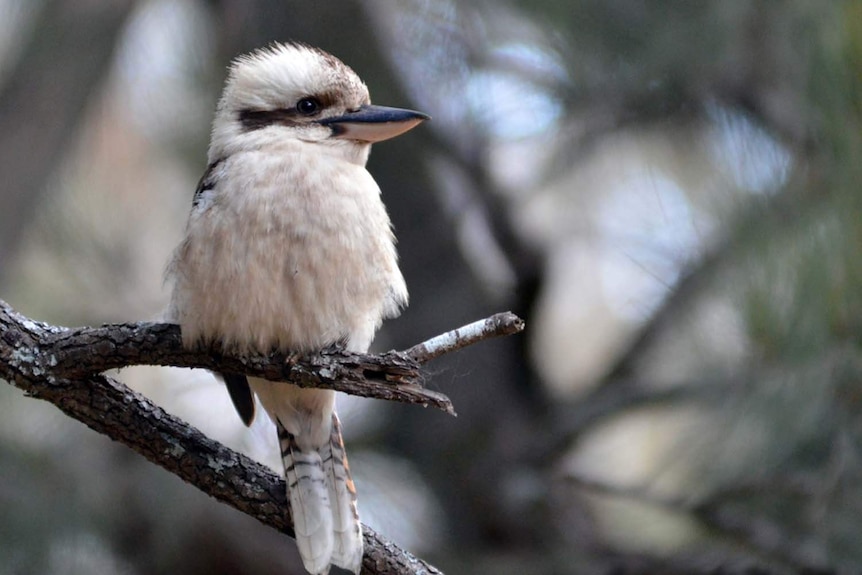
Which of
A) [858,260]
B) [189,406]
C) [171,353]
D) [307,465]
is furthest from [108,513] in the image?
[858,260]

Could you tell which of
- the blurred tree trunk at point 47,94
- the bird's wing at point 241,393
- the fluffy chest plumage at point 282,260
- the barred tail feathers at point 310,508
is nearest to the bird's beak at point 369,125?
the fluffy chest plumage at point 282,260

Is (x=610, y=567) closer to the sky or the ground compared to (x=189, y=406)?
closer to the ground

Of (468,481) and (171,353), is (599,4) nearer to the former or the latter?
(468,481)

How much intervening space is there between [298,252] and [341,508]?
1.91 ft

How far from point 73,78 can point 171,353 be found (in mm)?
1986

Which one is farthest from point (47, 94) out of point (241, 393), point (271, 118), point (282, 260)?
point (282, 260)

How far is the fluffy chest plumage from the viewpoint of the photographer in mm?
2166

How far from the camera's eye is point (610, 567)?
3.64 metres

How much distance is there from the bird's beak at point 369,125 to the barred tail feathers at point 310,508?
698mm

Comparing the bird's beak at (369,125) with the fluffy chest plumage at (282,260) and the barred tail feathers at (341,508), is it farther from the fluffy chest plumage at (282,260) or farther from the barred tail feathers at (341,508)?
the barred tail feathers at (341,508)

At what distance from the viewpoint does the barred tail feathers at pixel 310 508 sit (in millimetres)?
2318

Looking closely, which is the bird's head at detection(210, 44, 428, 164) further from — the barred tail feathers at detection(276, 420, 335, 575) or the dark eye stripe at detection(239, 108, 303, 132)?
the barred tail feathers at detection(276, 420, 335, 575)

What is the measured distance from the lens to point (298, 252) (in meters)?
2.21

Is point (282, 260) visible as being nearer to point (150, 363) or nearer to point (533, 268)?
point (150, 363)
